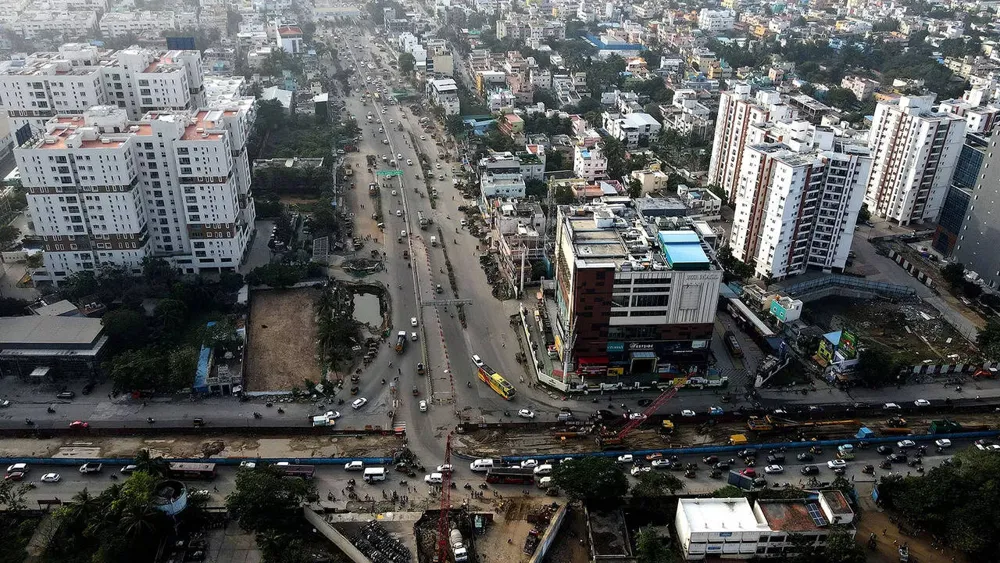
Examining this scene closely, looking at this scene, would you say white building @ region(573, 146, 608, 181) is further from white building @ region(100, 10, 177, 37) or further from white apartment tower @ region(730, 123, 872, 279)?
white building @ region(100, 10, 177, 37)

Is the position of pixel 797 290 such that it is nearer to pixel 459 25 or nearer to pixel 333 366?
pixel 333 366

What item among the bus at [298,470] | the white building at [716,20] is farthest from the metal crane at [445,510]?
the white building at [716,20]

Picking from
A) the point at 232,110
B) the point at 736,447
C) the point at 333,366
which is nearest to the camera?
the point at 736,447

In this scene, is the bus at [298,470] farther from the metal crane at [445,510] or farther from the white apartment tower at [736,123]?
the white apartment tower at [736,123]

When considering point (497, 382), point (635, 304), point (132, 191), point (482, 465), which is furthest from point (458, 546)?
point (132, 191)

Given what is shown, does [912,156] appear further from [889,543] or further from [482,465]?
[482,465]

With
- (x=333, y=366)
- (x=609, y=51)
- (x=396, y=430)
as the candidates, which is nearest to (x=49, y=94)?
(x=333, y=366)

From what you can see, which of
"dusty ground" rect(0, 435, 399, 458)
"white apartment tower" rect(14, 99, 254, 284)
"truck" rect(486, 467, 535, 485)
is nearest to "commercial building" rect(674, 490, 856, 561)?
"truck" rect(486, 467, 535, 485)
